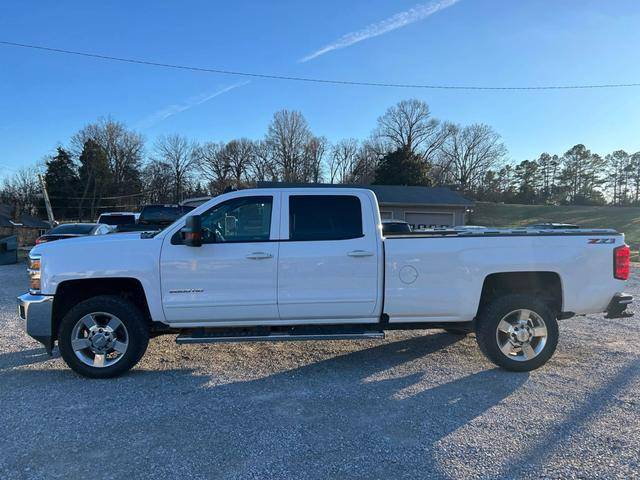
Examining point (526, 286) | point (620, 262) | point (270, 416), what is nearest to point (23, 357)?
point (270, 416)

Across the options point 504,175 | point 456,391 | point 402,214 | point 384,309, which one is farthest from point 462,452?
point 504,175

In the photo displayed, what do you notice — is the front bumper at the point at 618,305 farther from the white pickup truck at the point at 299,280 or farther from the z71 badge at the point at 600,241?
the z71 badge at the point at 600,241

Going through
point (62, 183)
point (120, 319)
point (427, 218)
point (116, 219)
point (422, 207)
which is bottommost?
point (120, 319)

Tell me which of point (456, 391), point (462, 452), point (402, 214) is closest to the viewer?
point (462, 452)

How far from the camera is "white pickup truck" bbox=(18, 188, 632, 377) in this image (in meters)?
4.65

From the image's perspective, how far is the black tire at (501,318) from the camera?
4836 millimetres

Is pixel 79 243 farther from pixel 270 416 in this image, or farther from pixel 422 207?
pixel 422 207

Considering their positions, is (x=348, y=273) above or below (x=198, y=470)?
above

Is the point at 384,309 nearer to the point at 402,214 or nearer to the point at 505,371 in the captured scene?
the point at 505,371

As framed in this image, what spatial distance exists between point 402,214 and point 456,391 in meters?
28.9

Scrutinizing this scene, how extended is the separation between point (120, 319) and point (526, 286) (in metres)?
4.48

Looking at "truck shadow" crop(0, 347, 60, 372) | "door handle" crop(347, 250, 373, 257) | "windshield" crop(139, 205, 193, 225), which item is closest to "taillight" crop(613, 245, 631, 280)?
"door handle" crop(347, 250, 373, 257)

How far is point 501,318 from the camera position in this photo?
483 cm

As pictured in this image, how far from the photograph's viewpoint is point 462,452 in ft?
10.7
